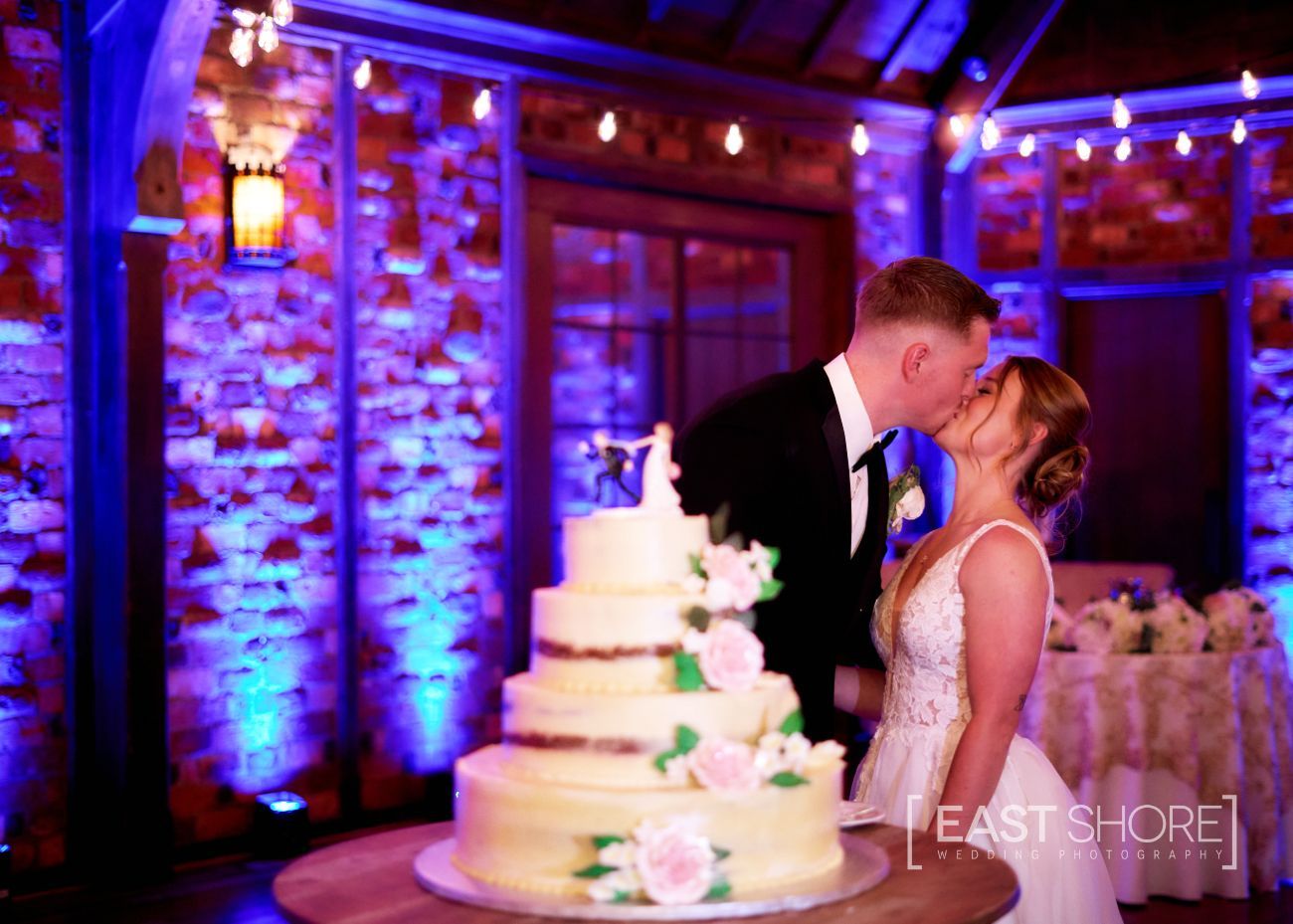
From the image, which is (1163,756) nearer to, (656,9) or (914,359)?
(914,359)

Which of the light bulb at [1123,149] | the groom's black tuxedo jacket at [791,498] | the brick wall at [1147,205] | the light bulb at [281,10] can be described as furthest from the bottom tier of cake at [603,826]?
the brick wall at [1147,205]

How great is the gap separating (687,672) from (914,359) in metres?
1.16

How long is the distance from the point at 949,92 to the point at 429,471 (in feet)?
12.1

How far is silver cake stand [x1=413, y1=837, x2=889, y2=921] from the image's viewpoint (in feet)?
6.15

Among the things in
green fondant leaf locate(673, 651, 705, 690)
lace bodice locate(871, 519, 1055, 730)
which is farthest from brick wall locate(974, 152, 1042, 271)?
green fondant leaf locate(673, 651, 705, 690)

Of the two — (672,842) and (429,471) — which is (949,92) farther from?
(672,842)

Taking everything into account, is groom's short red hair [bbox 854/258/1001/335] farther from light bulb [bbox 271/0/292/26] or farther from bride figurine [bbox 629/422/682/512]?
light bulb [bbox 271/0/292/26]

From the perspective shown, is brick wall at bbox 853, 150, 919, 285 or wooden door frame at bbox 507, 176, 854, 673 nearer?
wooden door frame at bbox 507, 176, 854, 673

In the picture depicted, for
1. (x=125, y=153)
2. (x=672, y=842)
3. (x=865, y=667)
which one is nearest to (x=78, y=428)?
(x=125, y=153)

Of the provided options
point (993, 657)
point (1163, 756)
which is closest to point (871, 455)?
point (993, 657)

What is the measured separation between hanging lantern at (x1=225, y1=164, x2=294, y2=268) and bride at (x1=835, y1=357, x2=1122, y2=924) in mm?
3059

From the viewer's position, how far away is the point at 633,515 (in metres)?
2.14

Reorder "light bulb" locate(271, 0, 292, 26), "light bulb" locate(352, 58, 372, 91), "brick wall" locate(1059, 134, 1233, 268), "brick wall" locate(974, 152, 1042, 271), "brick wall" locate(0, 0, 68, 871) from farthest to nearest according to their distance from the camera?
1. "brick wall" locate(974, 152, 1042, 271)
2. "brick wall" locate(1059, 134, 1233, 268)
3. "light bulb" locate(352, 58, 372, 91)
4. "brick wall" locate(0, 0, 68, 871)
5. "light bulb" locate(271, 0, 292, 26)

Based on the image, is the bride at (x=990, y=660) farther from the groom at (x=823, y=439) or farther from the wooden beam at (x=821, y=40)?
the wooden beam at (x=821, y=40)
